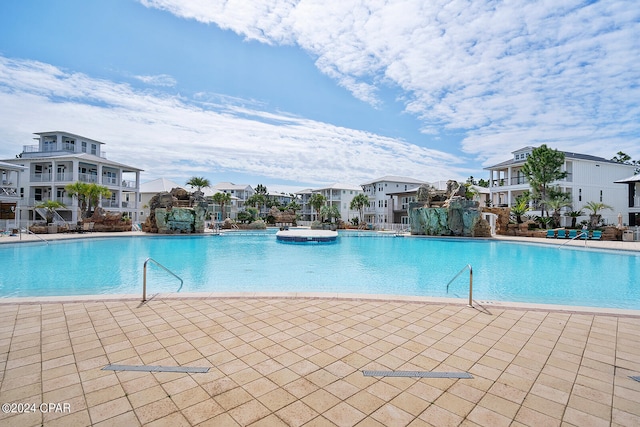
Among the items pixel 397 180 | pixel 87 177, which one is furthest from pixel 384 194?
pixel 87 177

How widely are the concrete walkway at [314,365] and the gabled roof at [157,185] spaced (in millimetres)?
47168

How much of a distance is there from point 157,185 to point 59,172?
16392 mm

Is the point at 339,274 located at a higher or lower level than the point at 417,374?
lower

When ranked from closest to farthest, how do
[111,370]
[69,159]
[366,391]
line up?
[366,391] < [111,370] < [69,159]

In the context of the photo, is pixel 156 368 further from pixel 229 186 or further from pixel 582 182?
pixel 229 186

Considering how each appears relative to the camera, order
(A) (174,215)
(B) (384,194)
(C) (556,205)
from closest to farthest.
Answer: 1. (C) (556,205)
2. (A) (174,215)
3. (B) (384,194)

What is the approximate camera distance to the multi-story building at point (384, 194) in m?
46.3

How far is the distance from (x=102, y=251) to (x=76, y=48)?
10.6 metres

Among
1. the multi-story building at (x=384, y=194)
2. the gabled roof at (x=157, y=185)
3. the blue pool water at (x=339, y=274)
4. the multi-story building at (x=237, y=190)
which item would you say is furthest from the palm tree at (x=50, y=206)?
the multi-story building at (x=384, y=194)

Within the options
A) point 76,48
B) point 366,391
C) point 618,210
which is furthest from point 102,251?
point 618,210

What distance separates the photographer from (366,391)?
9.25 feet

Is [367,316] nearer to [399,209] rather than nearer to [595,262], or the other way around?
[595,262]

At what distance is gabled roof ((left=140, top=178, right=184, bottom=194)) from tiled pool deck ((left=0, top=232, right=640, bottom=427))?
154ft

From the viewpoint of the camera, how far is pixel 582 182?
31750 millimetres
